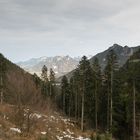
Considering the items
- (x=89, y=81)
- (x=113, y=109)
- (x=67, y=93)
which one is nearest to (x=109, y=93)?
(x=113, y=109)

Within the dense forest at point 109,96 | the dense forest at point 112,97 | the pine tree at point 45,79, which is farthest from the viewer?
the pine tree at point 45,79

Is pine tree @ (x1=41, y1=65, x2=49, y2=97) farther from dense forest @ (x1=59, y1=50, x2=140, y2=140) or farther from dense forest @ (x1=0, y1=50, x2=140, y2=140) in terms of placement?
dense forest @ (x1=59, y1=50, x2=140, y2=140)

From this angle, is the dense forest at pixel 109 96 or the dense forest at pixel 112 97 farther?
the dense forest at pixel 112 97

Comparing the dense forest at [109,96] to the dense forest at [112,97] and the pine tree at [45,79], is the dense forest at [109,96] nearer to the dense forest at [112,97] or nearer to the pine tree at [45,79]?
the dense forest at [112,97]

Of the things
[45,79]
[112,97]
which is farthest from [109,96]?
[45,79]

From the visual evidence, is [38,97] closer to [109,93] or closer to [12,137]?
[12,137]

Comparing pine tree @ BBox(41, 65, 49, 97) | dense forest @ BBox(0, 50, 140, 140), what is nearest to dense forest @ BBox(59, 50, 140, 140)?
dense forest @ BBox(0, 50, 140, 140)

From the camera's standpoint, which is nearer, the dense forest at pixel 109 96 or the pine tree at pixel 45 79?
the dense forest at pixel 109 96

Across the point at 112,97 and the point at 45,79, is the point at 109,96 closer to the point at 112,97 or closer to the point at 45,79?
the point at 112,97

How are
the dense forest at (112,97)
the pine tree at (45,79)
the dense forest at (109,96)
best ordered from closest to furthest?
the dense forest at (109,96) < the dense forest at (112,97) < the pine tree at (45,79)

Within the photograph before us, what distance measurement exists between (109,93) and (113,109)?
306 centimetres

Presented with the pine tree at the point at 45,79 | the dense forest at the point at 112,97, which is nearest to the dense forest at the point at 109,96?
the dense forest at the point at 112,97

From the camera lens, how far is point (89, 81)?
69.8 meters

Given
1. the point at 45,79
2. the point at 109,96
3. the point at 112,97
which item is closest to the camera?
the point at 112,97
